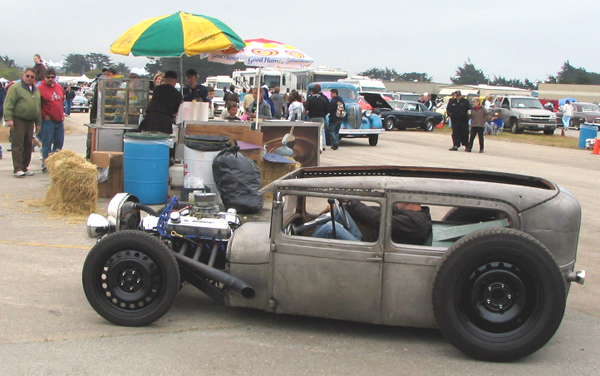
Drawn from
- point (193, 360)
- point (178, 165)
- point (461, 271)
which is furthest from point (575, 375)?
point (178, 165)

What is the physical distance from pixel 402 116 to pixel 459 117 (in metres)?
10.4

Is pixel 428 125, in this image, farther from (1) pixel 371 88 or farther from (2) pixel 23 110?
(2) pixel 23 110

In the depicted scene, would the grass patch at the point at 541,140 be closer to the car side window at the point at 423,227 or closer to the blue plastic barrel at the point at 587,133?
the blue plastic barrel at the point at 587,133

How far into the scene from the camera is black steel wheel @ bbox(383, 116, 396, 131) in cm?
3041

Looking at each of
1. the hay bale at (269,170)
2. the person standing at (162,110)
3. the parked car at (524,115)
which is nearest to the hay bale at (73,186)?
the person standing at (162,110)

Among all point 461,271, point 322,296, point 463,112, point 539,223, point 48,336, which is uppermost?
point 463,112

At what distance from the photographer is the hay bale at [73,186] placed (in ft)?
28.1

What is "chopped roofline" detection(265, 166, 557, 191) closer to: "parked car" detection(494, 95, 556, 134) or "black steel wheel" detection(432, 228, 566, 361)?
"black steel wheel" detection(432, 228, 566, 361)

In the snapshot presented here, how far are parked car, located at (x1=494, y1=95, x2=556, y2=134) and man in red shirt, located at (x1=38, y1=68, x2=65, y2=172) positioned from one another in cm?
2394

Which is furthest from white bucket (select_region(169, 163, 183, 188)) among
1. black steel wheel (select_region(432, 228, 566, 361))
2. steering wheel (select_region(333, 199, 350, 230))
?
black steel wheel (select_region(432, 228, 566, 361))

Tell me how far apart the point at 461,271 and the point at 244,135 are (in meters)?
6.39

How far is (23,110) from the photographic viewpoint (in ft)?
34.9

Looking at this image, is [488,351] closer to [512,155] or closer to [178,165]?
[178,165]

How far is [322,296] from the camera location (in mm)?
4660
